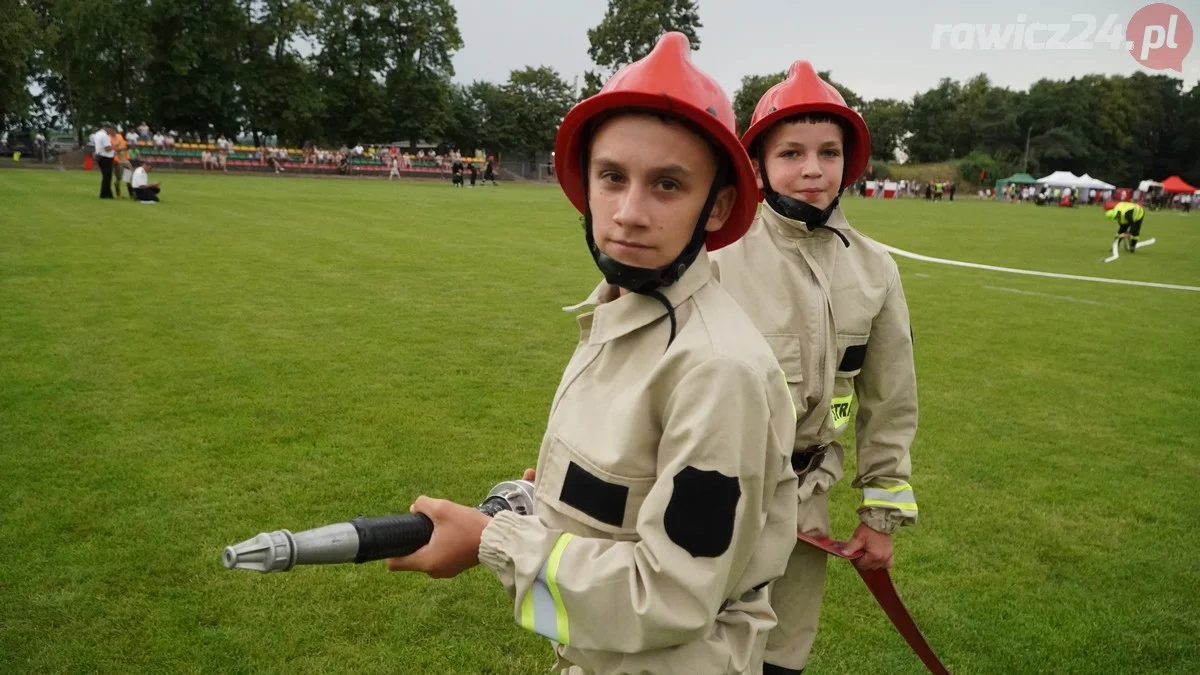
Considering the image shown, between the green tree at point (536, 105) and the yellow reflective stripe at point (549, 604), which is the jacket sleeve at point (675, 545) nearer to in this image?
the yellow reflective stripe at point (549, 604)

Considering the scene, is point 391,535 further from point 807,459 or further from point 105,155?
point 105,155

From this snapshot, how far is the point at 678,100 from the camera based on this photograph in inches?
Answer: 63.1

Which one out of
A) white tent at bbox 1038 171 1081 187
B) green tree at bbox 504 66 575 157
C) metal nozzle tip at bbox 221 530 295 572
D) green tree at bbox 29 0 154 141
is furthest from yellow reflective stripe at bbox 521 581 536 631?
white tent at bbox 1038 171 1081 187

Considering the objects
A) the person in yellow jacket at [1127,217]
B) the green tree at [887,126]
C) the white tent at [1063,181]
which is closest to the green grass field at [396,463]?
the person in yellow jacket at [1127,217]

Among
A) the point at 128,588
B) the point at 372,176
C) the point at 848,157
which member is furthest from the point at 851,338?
the point at 372,176

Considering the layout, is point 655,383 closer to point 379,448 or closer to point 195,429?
point 379,448

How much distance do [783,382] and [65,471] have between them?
5268mm

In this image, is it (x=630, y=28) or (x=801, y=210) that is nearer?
(x=801, y=210)

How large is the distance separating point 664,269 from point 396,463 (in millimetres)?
4381

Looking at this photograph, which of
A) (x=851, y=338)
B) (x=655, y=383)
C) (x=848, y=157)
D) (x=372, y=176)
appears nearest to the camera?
(x=655, y=383)

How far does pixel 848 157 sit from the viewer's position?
2.97m

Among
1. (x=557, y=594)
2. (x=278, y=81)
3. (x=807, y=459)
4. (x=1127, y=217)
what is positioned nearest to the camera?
(x=557, y=594)

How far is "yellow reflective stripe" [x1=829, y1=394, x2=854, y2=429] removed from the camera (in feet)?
9.00

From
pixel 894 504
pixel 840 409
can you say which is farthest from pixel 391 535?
pixel 894 504
